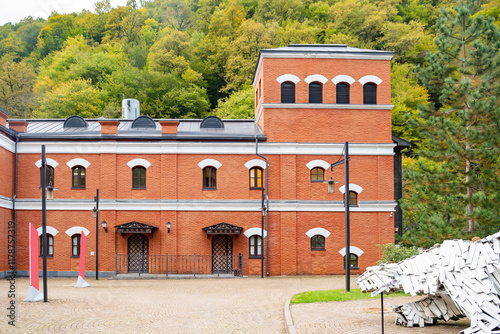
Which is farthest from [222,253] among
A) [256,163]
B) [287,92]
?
[287,92]

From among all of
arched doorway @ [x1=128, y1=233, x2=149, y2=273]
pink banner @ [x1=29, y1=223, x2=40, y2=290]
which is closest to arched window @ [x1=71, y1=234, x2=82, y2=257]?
arched doorway @ [x1=128, y1=233, x2=149, y2=273]

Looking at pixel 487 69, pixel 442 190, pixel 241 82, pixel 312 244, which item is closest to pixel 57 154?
pixel 312 244

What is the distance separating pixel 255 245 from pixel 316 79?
10.0 meters

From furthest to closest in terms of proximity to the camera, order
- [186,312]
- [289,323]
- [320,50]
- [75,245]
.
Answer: [320,50] < [75,245] < [186,312] < [289,323]

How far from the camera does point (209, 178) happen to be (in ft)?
94.0

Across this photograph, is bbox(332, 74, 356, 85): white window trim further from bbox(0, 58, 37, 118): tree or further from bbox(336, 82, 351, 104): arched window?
bbox(0, 58, 37, 118): tree

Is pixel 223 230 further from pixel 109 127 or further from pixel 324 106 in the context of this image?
pixel 324 106

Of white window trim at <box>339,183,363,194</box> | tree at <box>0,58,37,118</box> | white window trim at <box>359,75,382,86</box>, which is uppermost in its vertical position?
tree at <box>0,58,37,118</box>

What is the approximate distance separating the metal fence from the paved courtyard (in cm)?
658

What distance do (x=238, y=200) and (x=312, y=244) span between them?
15.8 ft

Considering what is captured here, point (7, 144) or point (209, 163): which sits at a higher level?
point (7, 144)

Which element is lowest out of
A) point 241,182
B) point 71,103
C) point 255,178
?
point 241,182

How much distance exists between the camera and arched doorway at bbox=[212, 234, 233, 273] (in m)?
28.0

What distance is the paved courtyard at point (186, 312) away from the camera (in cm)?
1136
